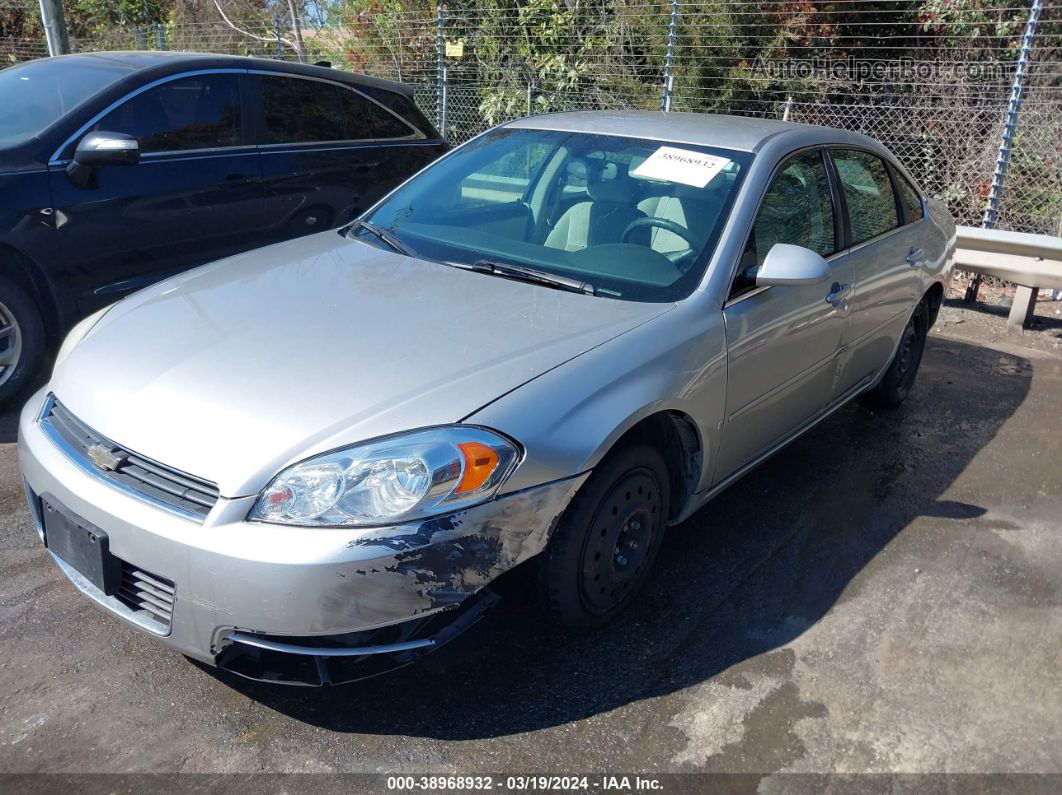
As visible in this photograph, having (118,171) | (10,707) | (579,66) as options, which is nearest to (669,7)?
(579,66)

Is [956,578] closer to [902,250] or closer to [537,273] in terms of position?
[902,250]

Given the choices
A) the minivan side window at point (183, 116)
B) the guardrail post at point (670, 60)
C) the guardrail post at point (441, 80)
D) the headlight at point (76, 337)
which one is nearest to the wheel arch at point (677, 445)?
the headlight at point (76, 337)

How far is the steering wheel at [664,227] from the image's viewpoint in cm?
341

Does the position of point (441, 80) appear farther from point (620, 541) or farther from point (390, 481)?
point (390, 481)

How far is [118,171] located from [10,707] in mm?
3025

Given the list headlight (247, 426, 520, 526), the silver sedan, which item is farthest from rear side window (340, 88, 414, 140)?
headlight (247, 426, 520, 526)

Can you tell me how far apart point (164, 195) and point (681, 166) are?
9.45ft

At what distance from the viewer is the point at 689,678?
2.93 meters

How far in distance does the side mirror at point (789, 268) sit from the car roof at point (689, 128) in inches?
21.7

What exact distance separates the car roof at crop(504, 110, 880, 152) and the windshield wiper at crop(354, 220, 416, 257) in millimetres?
875

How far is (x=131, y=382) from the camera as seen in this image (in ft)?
8.84

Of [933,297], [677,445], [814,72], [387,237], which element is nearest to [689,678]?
[677,445]

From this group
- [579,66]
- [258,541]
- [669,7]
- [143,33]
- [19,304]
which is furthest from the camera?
[143,33]

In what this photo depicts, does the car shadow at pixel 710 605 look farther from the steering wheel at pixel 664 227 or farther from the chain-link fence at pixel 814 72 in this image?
the chain-link fence at pixel 814 72
